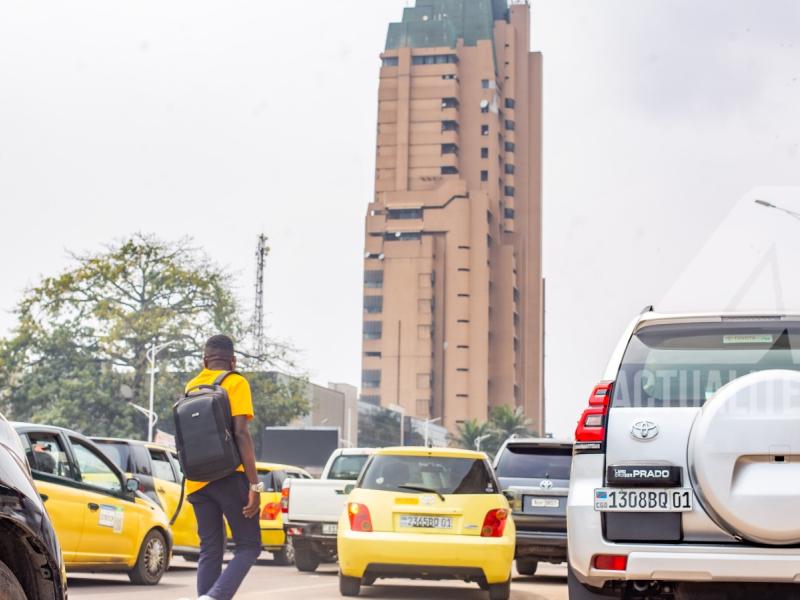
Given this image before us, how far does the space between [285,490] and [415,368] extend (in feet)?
435

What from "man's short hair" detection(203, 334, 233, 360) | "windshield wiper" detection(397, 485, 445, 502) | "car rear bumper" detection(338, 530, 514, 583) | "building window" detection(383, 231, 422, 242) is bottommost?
"car rear bumper" detection(338, 530, 514, 583)

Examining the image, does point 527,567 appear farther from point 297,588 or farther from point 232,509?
point 232,509

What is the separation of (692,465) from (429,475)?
7335 mm

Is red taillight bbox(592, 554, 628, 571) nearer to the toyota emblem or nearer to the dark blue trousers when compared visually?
the toyota emblem

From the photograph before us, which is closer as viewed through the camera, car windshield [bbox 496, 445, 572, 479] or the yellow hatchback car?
the yellow hatchback car

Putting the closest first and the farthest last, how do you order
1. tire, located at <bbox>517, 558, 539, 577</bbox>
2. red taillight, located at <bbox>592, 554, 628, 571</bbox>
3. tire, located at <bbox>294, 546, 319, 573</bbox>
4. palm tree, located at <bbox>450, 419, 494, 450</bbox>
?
1. red taillight, located at <bbox>592, 554, 628, 571</bbox>
2. tire, located at <bbox>517, 558, 539, 577</bbox>
3. tire, located at <bbox>294, 546, 319, 573</bbox>
4. palm tree, located at <bbox>450, 419, 494, 450</bbox>

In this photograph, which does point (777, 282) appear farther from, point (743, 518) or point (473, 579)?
point (743, 518)

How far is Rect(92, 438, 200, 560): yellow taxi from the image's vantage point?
729 inches

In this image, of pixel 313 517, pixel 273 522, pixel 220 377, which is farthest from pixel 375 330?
pixel 220 377

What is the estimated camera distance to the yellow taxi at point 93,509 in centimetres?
1378

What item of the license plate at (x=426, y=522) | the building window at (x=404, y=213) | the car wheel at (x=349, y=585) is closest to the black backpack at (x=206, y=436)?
the license plate at (x=426, y=522)

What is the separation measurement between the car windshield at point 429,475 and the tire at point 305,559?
5.39m

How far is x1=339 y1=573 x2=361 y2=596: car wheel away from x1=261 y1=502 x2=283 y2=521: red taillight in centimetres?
786

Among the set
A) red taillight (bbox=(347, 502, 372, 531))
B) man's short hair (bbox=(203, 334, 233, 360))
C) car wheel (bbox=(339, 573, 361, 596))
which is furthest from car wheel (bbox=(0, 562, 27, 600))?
car wheel (bbox=(339, 573, 361, 596))
